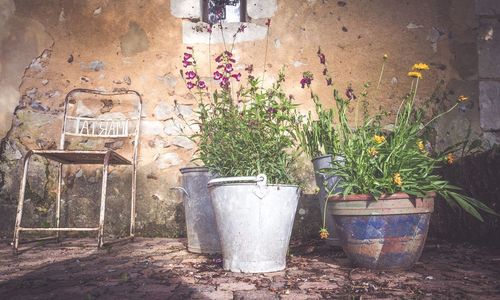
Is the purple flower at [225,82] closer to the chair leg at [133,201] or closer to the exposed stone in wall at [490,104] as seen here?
the chair leg at [133,201]

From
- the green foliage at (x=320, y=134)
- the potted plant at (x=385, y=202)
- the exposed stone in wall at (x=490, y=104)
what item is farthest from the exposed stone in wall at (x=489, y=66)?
the potted plant at (x=385, y=202)

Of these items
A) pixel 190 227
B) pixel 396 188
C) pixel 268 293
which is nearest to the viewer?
pixel 268 293

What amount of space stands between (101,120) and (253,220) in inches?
73.1

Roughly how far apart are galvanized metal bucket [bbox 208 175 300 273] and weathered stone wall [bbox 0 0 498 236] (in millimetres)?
A: 1398

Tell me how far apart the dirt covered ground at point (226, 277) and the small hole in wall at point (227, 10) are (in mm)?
2016

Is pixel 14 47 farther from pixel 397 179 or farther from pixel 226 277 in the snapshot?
pixel 397 179

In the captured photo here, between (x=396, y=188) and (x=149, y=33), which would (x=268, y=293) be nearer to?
(x=396, y=188)

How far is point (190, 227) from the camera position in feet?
8.13

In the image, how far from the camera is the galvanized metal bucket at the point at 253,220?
1.86 metres

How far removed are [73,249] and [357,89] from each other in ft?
7.89

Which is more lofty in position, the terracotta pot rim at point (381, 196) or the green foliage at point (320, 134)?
the green foliage at point (320, 134)

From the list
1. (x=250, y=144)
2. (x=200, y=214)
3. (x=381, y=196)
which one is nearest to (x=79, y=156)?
(x=200, y=214)

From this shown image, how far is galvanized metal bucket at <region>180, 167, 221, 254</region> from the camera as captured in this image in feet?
7.90

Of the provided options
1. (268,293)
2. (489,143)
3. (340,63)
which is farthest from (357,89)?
(268,293)
